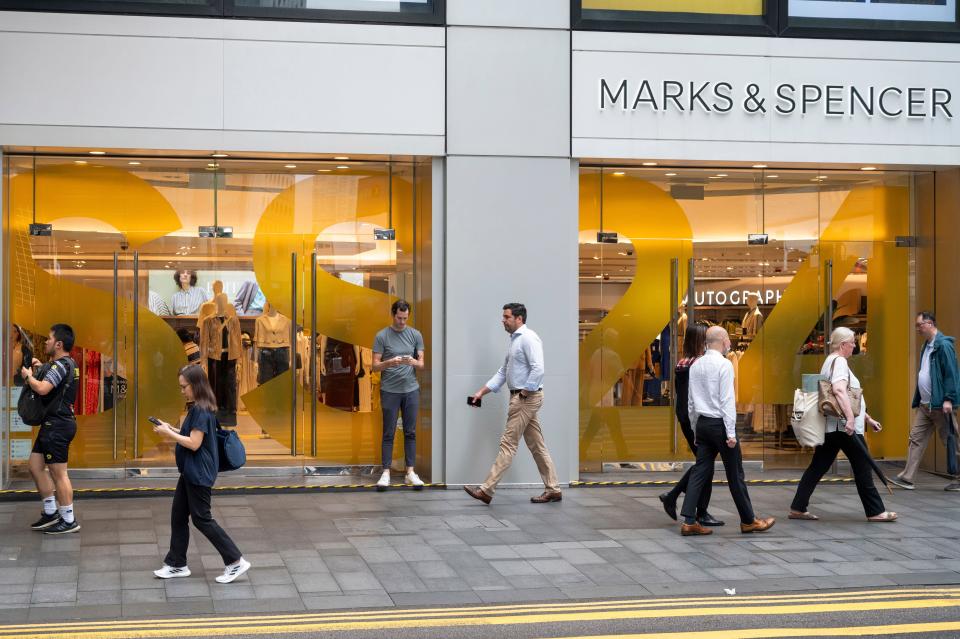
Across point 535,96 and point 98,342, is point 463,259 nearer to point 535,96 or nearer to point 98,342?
point 535,96

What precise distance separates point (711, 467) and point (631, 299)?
3.61m

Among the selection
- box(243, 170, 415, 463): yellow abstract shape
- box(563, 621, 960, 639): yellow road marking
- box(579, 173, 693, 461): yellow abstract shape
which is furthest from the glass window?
box(563, 621, 960, 639): yellow road marking

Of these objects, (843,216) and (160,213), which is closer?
(160,213)

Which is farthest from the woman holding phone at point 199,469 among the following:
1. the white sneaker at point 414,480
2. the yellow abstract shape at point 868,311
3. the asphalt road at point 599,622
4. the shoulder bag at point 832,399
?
the yellow abstract shape at point 868,311

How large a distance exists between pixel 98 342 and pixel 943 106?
9.16 m

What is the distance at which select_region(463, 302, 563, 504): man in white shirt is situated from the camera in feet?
34.8

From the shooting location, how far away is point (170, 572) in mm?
7516

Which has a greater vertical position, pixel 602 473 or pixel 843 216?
pixel 843 216

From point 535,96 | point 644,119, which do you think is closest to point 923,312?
point 644,119

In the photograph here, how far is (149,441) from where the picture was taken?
11.8 m

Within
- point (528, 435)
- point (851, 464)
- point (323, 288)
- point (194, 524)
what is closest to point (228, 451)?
point (194, 524)

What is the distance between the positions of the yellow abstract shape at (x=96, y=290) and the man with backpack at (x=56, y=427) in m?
2.68

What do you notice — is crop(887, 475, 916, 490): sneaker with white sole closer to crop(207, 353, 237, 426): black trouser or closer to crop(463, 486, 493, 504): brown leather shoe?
crop(463, 486, 493, 504): brown leather shoe

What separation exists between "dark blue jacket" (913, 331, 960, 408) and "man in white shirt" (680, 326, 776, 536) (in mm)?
3336
